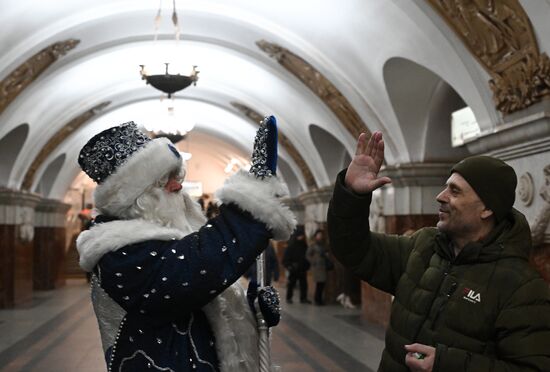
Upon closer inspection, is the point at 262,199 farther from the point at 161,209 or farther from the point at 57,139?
the point at 57,139

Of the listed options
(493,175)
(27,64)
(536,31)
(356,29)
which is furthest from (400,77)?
(493,175)

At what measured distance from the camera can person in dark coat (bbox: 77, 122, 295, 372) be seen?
2.52 meters

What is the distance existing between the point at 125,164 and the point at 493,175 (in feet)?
4.00

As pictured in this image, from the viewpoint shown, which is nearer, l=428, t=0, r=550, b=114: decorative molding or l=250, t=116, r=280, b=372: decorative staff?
l=250, t=116, r=280, b=372: decorative staff

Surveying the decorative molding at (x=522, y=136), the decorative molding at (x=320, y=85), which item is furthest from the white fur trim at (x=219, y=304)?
the decorative molding at (x=320, y=85)

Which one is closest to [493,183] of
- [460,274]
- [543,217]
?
[460,274]

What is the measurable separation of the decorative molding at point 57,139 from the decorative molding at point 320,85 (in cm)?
612

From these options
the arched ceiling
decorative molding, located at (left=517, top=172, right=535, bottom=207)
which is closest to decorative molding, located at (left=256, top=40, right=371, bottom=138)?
the arched ceiling

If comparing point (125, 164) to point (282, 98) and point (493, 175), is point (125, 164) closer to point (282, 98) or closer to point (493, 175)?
point (493, 175)

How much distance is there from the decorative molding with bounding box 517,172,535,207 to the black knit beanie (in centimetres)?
506

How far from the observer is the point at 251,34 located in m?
13.5

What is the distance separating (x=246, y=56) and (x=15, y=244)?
21.5ft

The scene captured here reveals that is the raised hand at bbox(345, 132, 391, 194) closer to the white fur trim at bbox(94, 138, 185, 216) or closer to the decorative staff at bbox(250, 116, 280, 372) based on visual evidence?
the decorative staff at bbox(250, 116, 280, 372)

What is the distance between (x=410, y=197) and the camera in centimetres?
1251
